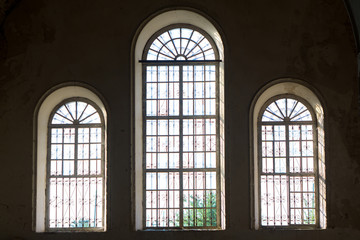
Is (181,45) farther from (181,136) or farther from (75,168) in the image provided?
(75,168)

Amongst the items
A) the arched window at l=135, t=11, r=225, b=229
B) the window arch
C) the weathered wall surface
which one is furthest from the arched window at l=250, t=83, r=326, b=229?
the window arch

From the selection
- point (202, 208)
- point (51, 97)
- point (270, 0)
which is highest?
point (270, 0)

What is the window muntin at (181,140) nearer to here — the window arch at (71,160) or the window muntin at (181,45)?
the window muntin at (181,45)

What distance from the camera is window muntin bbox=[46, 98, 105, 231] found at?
31.8 feet

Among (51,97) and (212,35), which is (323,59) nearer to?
(212,35)

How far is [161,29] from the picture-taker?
33.6 feet

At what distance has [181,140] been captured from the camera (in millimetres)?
9859

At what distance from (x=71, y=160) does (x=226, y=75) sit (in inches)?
156

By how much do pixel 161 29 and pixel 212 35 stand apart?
1211 millimetres

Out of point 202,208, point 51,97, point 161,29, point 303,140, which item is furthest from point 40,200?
point 303,140

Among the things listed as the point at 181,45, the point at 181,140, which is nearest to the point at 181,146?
the point at 181,140

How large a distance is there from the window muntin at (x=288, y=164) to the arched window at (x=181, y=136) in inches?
40.8

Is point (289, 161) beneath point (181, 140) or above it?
beneath

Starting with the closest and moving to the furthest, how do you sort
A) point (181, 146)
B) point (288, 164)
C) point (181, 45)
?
1. point (288, 164)
2. point (181, 146)
3. point (181, 45)
